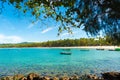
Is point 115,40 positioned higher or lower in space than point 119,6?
lower

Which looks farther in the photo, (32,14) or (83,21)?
(32,14)

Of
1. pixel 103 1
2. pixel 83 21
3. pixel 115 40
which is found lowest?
pixel 115 40

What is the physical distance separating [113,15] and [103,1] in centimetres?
75

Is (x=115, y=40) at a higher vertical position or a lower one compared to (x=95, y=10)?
lower

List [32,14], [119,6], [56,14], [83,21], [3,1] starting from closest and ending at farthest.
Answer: [119,6], [83,21], [3,1], [56,14], [32,14]

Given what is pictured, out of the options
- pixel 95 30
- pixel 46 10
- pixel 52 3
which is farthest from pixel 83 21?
pixel 46 10

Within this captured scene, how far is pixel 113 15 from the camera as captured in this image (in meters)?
11.8

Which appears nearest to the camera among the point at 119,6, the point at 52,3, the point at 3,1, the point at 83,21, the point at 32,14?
the point at 119,6

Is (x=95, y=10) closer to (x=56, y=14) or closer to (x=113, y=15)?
(x=113, y=15)

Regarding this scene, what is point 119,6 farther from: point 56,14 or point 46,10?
point 46,10

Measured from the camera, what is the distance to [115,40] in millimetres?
12227

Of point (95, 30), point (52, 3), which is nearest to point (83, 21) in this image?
point (95, 30)

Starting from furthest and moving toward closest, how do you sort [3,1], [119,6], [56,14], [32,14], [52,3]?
[32,14] → [56,14] → [3,1] → [52,3] → [119,6]

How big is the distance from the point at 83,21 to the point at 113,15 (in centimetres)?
135
